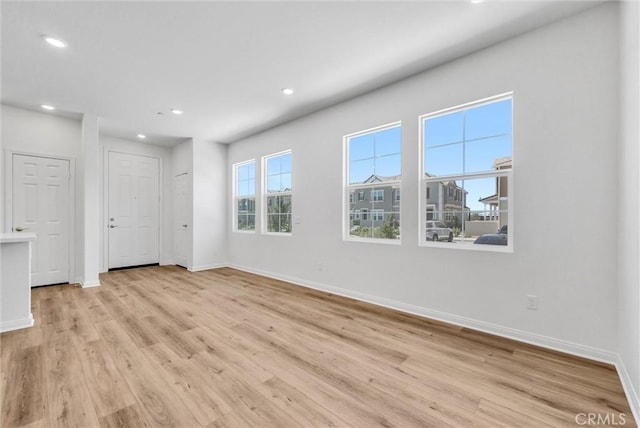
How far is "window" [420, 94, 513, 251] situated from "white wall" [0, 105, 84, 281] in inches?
208

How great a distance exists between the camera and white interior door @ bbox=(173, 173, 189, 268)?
589 cm

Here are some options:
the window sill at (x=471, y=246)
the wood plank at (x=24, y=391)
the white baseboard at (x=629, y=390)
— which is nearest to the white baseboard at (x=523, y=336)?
the white baseboard at (x=629, y=390)

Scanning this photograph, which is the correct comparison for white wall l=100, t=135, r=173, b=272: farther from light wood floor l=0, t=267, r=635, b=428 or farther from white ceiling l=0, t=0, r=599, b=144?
light wood floor l=0, t=267, r=635, b=428

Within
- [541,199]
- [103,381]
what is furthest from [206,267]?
[541,199]

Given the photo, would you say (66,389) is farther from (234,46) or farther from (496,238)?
(496,238)

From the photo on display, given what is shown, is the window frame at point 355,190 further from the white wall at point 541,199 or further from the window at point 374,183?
the white wall at point 541,199

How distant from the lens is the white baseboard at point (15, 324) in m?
2.64

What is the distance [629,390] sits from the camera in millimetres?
1664

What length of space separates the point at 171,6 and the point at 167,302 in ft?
10.6

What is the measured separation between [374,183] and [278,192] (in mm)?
2077

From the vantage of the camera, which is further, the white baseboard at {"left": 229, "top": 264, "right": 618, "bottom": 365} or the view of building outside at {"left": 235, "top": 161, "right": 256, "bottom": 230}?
the view of building outside at {"left": 235, "top": 161, "right": 256, "bottom": 230}

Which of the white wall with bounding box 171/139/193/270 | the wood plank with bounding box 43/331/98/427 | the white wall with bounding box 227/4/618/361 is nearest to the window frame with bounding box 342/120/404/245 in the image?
the white wall with bounding box 227/4/618/361

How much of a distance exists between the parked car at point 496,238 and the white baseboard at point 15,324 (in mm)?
4602

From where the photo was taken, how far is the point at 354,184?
3805 millimetres
